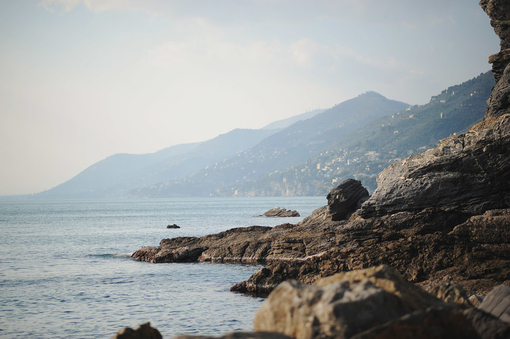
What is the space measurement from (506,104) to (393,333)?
2234 cm

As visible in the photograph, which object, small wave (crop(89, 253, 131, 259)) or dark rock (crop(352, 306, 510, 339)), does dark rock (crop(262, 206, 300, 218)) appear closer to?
small wave (crop(89, 253, 131, 259))

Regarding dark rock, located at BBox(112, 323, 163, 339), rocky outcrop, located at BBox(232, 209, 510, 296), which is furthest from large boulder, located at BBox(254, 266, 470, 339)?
rocky outcrop, located at BBox(232, 209, 510, 296)

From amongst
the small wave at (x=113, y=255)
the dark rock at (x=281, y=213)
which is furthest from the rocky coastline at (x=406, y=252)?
the dark rock at (x=281, y=213)

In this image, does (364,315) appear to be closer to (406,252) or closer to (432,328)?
(432,328)

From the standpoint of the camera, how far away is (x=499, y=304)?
7559 mm

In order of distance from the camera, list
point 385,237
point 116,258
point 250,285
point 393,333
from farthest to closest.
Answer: point 116,258, point 385,237, point 250,285, point 393,333

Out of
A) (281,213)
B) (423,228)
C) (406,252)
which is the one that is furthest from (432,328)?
(281,213)

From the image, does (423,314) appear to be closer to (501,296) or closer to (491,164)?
(501,296)

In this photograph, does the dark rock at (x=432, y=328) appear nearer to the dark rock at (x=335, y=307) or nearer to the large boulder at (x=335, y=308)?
the large boulder at (x=335, y=308)

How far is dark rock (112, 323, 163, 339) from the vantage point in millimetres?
7652

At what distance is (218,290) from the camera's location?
18.7m

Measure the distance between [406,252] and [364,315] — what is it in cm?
1260

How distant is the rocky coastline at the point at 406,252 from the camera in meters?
5.67

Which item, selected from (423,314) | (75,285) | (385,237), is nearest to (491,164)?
(385,237)
